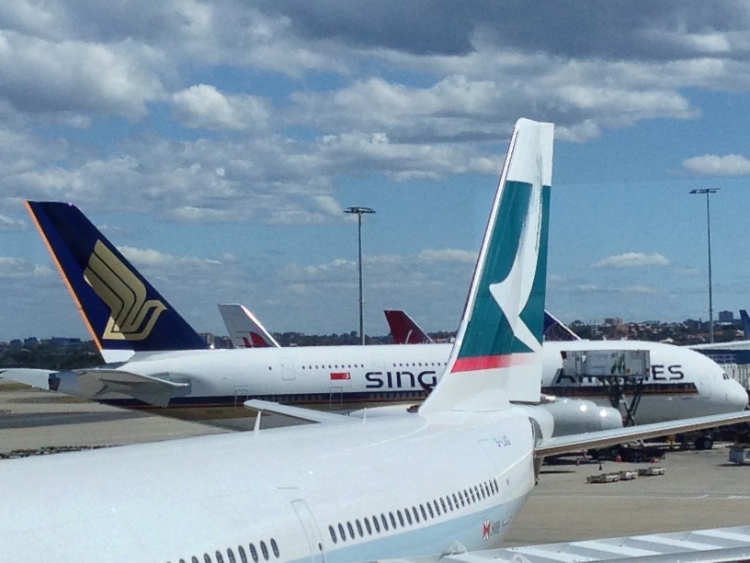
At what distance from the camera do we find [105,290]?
101ft

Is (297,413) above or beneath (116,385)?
above

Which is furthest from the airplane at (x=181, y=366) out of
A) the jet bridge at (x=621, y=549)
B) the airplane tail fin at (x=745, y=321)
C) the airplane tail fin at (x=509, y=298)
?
the airplane tail fin at (x=745, y=321)

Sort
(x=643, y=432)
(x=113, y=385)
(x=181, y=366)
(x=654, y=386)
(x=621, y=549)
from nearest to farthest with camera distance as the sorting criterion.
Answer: (x=621, y=549) < (x=643, y=432) < (x=113, y=385) < (x=181, y=366) < (x=654, y=386)

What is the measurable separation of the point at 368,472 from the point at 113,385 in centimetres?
2208

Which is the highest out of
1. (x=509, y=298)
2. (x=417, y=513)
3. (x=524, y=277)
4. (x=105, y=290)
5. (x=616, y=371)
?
(x=105, y=290)

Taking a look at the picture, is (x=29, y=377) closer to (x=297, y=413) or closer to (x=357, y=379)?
(x=357, y=379)

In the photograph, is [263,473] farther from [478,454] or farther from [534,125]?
[534,125]

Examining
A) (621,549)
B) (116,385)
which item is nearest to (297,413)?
(621,549)

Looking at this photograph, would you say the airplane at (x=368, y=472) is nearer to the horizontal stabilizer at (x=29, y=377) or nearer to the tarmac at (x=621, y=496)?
the tarmac at (x=621, y=496)

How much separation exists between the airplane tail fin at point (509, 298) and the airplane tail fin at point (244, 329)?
133 feet

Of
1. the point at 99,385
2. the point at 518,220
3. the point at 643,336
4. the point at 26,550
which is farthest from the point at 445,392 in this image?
the point at 643,336

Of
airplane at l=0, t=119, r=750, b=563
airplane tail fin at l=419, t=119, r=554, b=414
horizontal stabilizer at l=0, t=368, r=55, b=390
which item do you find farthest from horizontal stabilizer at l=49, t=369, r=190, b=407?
airplane tail fin at l=419, t=119, r=554, b=414

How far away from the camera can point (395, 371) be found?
3528cm

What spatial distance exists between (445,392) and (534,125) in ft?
16.2
